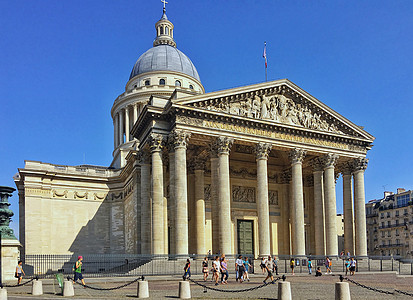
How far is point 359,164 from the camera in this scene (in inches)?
1666

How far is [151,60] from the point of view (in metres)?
68.3

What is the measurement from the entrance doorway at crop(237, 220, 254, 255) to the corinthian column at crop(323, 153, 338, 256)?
292 inches

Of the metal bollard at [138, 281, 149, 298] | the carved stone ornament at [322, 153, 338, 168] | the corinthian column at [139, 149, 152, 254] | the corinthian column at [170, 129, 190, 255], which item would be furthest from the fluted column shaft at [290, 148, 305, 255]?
the metal bollard at [138, 281, 149, 298]

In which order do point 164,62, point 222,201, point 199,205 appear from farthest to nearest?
1. point 164,62
2. point 199,205
3. point 222,201

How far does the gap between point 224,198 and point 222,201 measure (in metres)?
Answer: 0.27

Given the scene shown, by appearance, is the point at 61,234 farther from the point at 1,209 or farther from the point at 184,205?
the point at 1,209

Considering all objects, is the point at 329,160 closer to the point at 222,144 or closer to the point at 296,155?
the point at 296,155

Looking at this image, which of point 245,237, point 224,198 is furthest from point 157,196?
point 245,237

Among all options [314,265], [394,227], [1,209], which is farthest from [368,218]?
[1,209]

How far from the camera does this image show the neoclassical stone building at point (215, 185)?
34.9 metres

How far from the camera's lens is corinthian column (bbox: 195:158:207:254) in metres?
39.0

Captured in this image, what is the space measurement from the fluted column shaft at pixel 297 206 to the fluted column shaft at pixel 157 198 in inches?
444

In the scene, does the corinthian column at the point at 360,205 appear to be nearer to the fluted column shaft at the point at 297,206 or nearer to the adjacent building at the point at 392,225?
the fluted column shaft at the point at 297,206

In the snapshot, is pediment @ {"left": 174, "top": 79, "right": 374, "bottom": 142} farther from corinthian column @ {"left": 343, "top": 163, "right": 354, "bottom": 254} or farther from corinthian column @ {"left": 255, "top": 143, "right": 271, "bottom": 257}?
corinthian column @ {"left": 343, "top": 163, "right": 354, "bottom": 254}
